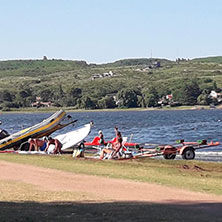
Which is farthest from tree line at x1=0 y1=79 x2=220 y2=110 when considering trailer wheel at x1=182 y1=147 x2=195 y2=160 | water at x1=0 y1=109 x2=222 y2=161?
trailer wheel at x1=182 y1=147 x2=195 y2=160

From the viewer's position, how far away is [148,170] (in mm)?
23734

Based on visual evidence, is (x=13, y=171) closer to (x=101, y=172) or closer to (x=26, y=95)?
(x=101, y=172)

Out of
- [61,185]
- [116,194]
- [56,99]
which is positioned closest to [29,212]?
[116,194]

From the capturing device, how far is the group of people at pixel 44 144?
32719mm

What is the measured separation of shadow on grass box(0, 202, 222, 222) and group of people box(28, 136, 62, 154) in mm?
17133

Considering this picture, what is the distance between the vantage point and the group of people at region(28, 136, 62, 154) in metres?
32.7

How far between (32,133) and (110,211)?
76.1 ft

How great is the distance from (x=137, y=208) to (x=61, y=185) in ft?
15.7

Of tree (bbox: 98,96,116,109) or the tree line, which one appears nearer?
the tree line

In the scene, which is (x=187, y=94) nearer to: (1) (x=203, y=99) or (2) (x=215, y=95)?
(1) (x=203, y=99)

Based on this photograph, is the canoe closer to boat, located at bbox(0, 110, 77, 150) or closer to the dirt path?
boat, located at bbox(0, 110, 77, 150)

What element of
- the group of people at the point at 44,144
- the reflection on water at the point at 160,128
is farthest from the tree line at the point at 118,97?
the group of people at the point at 44,144

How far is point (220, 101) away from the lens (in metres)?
159

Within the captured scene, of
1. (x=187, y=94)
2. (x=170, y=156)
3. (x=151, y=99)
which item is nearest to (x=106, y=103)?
(x=151, y=99)
